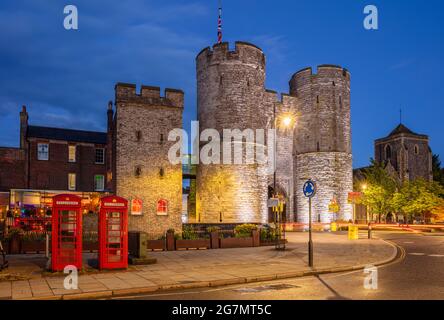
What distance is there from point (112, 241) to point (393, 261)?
1023 cm

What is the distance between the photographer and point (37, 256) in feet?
57.5

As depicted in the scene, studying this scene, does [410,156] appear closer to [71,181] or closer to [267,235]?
[71,181]

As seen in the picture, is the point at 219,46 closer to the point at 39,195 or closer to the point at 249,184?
the point at 249,184

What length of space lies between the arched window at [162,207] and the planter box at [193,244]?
7.79 metres

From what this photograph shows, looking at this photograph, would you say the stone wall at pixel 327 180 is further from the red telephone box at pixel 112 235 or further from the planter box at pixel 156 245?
the red telephone box at pixel 112 235

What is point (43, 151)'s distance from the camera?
139ft


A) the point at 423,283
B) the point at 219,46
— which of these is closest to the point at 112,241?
the point at 423,283

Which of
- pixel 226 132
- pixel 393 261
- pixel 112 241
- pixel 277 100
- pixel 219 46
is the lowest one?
pixel 393 261

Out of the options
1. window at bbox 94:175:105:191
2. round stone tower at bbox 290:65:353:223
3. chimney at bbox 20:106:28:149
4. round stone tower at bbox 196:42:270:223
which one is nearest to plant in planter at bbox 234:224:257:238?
round stone tower at bbox 196:42:270:223

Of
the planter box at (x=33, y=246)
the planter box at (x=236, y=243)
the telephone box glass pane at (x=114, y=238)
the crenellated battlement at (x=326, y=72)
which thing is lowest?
the planter box at (x=236, y=243)

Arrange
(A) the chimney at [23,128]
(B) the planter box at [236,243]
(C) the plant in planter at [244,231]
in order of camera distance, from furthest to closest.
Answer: (A) the chimney at [23,128]
(C) the plant in planter at [244,231]
(B) the planter box at [236,243]

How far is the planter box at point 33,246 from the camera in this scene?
743 inches

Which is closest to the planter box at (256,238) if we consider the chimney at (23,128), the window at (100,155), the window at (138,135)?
the window at (138,135)

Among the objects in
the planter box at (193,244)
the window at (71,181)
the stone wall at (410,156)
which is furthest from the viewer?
the stone wall at (410,156)
